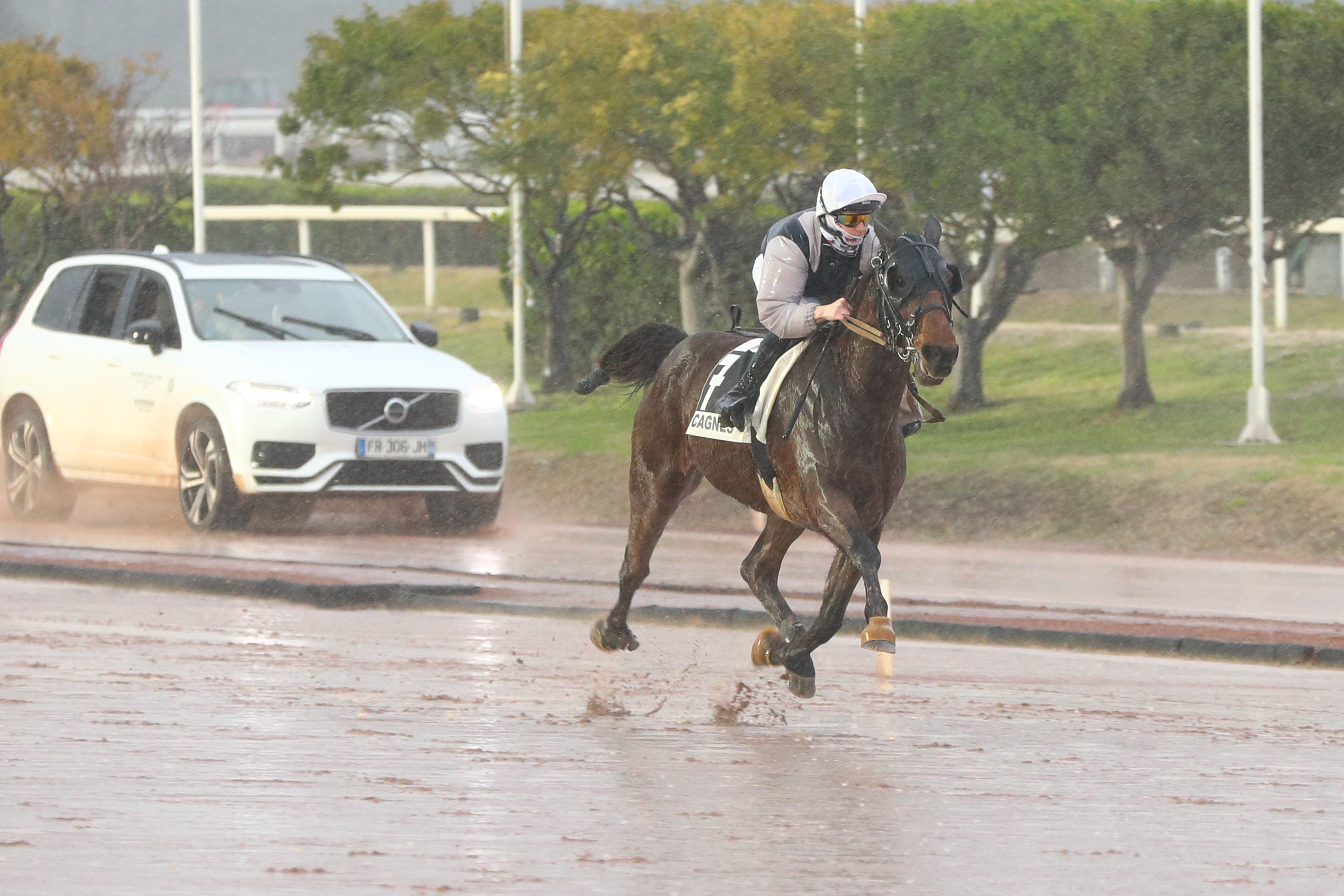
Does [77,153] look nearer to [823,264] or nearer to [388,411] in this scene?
[388,411]

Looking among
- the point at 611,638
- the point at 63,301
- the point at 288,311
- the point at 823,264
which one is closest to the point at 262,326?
the point at 288,311

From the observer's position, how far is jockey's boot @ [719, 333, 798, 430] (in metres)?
9.68

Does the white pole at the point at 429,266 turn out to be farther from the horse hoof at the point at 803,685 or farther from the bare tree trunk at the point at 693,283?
the horse hoof at the point at 803,685

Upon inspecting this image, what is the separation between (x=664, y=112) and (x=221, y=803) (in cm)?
1840

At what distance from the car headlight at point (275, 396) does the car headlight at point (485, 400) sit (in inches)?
49.0

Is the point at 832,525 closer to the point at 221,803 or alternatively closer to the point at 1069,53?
the point at 221,803

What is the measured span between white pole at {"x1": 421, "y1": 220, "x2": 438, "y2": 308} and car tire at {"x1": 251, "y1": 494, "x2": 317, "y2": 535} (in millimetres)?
24417

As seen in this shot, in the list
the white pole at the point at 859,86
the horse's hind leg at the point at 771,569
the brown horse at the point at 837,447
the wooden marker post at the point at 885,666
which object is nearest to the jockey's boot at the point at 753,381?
the brown horse at the point at 837,447

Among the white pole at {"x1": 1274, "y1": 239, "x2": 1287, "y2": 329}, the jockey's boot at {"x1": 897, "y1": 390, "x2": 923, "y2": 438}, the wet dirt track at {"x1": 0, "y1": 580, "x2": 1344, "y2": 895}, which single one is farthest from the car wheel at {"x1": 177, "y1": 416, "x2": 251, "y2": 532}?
the white pole at {"x1": 1274, "y1": 239, "x2": 1287, "y2": 329}

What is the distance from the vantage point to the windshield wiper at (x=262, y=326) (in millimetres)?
17359

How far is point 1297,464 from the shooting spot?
786 inches

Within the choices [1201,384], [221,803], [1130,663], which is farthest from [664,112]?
[221,803]

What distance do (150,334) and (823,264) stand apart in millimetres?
8737

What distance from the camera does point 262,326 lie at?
17.4 meters
